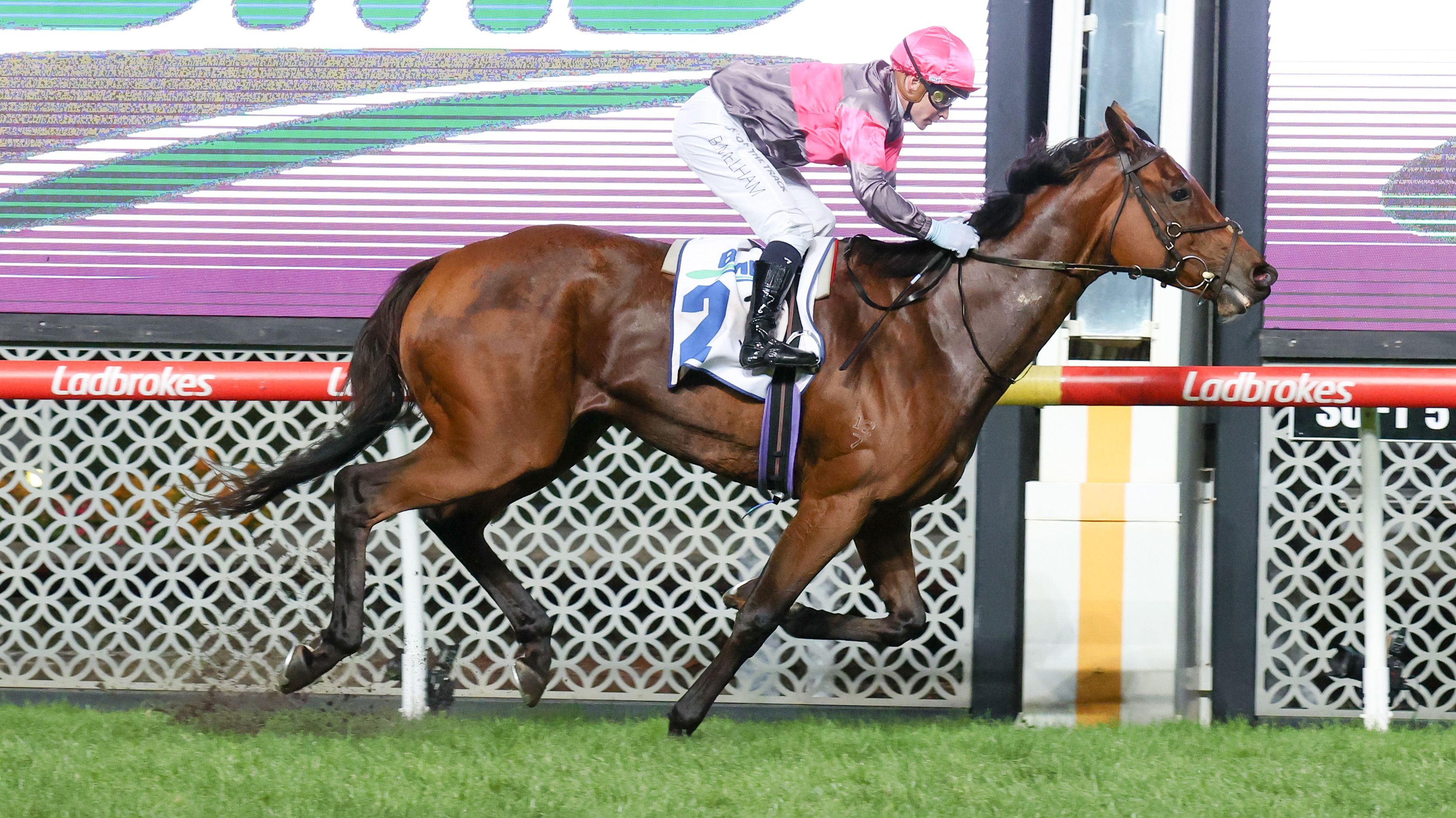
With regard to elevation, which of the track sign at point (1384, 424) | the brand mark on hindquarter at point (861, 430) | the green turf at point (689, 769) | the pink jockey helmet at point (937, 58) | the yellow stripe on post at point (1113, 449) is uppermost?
the pink jockey helmet at point (937, 58)

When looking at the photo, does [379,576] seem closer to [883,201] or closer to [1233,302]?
[883,201]

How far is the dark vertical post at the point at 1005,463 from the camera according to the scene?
493 centimetres

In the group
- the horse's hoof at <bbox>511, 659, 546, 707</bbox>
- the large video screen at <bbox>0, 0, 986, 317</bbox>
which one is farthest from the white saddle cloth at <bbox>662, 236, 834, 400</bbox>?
the large video screen at <bbox>0, 0, 986, 317</bbox>

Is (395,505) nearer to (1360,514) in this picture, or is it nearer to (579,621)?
(579,621)

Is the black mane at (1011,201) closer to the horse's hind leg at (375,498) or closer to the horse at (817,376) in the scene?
the horse at (817,376)

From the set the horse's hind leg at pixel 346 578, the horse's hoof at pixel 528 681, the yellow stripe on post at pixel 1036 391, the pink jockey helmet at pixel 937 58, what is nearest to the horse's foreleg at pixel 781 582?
the horse's hoof at pixel 528 681

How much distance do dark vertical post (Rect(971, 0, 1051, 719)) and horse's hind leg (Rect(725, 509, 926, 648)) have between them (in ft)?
3.04

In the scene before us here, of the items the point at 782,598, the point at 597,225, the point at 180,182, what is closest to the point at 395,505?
the point at 782,598

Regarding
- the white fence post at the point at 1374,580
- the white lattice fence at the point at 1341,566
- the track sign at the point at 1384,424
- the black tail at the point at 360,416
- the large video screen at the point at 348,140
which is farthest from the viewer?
the large video screen at the point at 348,140

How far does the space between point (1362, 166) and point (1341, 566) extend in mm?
1528

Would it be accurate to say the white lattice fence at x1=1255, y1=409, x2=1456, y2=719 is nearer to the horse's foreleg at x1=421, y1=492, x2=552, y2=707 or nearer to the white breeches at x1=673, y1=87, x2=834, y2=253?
the white breeches at x1=673, y1=87, x2=834, y2=253

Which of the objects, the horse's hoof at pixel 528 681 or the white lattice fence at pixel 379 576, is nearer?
the horse's hoof at pixel 528 681

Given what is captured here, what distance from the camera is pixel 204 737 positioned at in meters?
3.94

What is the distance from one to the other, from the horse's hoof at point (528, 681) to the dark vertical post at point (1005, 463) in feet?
5.43
